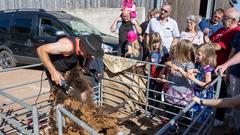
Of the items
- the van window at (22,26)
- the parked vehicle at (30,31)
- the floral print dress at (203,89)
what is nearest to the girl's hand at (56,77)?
the floral print dress at (203,89)

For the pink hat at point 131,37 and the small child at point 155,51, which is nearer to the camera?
the small child at point 155,51

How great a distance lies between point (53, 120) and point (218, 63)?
274cm

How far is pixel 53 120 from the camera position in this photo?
3.50 m

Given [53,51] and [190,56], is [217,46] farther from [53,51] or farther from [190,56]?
[53,51]

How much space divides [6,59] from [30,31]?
4.45 ft

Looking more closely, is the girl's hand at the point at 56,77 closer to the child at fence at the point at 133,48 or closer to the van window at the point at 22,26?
the child at fence at the point at 133,48

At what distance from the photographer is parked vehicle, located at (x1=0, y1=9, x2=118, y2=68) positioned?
7793 millimetres

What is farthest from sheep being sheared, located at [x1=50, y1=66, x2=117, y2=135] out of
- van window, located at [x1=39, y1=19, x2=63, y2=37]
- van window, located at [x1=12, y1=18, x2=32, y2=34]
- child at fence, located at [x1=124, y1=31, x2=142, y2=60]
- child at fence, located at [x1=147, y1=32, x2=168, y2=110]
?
van window, located at [x1=12, y1=18, x2=32, y2=34]

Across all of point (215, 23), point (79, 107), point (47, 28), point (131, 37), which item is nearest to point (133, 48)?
point (131, 37)

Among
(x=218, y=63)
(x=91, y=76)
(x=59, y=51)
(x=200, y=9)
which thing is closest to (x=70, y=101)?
(x=59, y=51)

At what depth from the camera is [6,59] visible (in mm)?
8508

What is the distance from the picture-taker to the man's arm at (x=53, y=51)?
314cm

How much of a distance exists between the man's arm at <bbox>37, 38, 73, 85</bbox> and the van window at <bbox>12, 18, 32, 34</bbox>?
17.1 feet

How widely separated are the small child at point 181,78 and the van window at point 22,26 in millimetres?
5216
